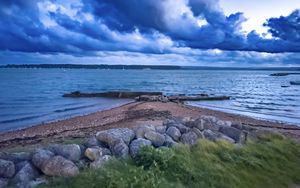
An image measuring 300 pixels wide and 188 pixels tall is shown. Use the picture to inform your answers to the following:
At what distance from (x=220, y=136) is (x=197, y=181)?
2.92 meters

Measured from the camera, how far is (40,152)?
6910 millimetres

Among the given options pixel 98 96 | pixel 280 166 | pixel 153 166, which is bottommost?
pixel 98 96

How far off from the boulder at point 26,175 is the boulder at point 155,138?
2.72 metres

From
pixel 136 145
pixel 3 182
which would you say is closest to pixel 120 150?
pixel 136 145

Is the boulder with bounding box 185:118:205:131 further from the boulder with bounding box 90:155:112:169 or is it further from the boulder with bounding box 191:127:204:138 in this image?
the boulder with bounding box 90:155:112:169

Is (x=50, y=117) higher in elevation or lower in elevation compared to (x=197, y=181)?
lower

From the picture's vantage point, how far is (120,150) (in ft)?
24.3

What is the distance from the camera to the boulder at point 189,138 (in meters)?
8.62

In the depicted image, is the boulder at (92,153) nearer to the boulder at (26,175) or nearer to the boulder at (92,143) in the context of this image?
the boulder at (92,143)

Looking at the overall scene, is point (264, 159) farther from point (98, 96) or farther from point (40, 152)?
point (98, 96)

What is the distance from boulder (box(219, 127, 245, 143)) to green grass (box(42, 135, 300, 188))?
52cm

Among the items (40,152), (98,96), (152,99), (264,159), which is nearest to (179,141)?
(264,159)

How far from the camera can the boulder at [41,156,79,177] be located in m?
6.35

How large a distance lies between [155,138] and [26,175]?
309 cm
